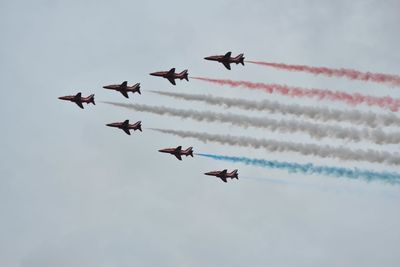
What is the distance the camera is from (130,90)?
118 m

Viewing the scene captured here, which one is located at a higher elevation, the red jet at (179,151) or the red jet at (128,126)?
the red jet at (128,126)

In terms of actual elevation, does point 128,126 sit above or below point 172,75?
below

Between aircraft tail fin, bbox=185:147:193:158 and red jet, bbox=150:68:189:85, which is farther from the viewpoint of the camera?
aircraft tail fin, bbox=185:147:193:158

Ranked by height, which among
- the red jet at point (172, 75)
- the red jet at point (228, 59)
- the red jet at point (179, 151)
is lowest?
the red jet at point (179, 151)

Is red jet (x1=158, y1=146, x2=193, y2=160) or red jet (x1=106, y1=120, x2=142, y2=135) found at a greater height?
red jet (x1=106, y1=120, x2=142, y2=135)

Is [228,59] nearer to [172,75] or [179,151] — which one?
[172,75]

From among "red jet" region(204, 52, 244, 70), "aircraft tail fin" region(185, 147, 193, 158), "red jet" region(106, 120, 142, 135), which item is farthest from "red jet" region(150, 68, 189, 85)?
"aircraft tail fin" region(185, 147, 193, 158)

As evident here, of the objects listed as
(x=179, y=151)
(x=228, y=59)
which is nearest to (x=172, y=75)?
(x=228, y=59)

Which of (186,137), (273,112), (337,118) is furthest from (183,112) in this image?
(337,118)

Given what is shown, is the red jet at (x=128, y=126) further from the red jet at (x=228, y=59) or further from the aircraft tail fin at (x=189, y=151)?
the red jet at (x=228, y=59)

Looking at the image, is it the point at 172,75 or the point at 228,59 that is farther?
the point at 172,75

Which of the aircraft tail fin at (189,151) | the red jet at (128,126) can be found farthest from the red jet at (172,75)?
the aircraft tail fin at (189,151)

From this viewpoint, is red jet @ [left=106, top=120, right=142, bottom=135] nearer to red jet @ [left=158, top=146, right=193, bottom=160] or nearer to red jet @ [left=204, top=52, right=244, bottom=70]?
red jet @ [left=158, top=146, right=193, bottom=160]

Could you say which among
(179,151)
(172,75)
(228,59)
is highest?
(228,59)
